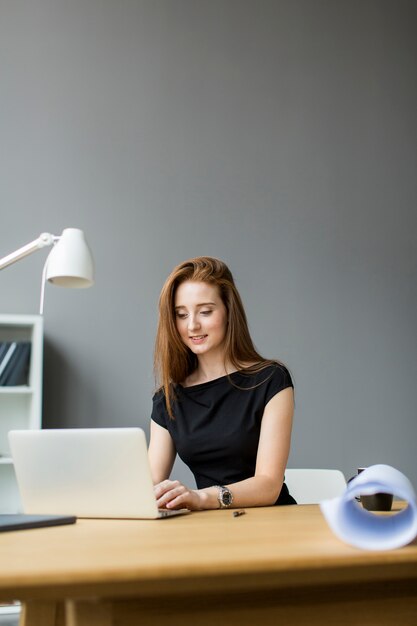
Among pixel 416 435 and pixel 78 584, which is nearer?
pixel 78 584

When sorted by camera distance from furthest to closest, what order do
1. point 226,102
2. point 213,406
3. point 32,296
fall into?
point 226,102
point 32,296
point 213,406

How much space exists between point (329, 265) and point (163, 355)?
7.33ft

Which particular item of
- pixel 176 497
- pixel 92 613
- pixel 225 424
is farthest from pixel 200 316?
pixel 92 613

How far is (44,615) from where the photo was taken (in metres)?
1.53

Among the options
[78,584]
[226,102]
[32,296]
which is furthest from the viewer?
[226,102]

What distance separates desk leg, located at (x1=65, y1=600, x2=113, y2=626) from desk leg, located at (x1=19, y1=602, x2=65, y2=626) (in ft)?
1.85

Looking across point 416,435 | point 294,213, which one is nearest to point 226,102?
point 294,213

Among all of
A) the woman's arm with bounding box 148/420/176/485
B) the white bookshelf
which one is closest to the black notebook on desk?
the woman's arm with bounding box 148/420/176/485

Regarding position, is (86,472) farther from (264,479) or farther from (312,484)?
(312,484)

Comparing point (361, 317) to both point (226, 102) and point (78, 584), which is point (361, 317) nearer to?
point (226, 102)

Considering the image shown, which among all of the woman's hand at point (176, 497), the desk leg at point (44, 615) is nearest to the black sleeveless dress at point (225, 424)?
the woman's hand at point (176, 497)

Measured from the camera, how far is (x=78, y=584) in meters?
0.92

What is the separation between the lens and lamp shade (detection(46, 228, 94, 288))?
1.96 m

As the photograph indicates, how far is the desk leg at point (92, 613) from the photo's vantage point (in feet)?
3.24
